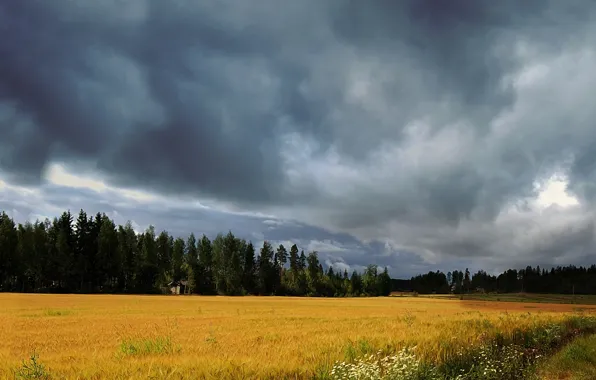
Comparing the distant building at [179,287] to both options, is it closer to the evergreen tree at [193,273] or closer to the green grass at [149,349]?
the evergreen tree at [193,273]

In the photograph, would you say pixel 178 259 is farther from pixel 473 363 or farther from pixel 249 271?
pixel 473 363

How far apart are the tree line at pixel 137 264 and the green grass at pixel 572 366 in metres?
111

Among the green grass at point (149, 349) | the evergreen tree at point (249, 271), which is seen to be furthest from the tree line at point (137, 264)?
the green grass at point (149, 349)

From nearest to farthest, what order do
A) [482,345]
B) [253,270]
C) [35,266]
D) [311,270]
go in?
[482,345]
[35,266]
[253,270]
[311,270]

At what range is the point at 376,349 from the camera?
1209 cm

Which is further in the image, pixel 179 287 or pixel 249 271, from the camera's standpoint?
pixel 249 271

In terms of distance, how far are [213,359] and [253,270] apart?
142 metres

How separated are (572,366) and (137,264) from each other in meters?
120

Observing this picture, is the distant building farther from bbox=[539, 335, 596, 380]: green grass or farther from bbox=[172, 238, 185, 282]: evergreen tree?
bbox=[539, 335, 596, 380]: green grass

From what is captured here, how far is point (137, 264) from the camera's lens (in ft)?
407

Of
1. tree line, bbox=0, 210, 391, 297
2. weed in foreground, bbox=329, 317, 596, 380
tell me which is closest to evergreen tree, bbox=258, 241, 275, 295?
tree line, bbox=0, 210, 391, 297

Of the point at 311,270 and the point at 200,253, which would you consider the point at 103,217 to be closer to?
the point at 200,253

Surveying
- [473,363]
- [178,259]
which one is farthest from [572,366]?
[178,259]

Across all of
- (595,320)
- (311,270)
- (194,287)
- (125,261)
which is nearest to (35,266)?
(125,261)
